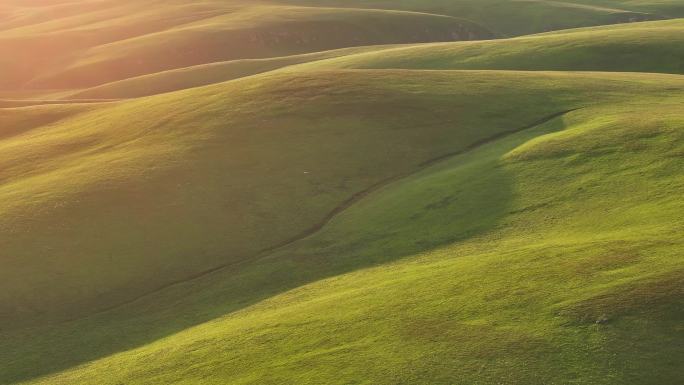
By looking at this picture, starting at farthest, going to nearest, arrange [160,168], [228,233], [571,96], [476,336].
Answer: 1. [571,96]
2. [160,168]
3. [228,233]
4. [476,336]

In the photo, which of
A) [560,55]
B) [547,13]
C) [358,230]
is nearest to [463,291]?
[358,230]

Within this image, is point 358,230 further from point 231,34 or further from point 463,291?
point 231,34

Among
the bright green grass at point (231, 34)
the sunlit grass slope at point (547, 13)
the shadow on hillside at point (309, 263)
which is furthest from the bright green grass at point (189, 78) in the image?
the sunlit grass slope at point (547, 13)

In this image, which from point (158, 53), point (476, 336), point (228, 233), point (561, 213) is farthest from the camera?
point (158, 53)

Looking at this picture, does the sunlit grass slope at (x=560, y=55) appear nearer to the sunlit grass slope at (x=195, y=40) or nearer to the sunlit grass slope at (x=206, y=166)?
the sunlit grass slope at (x=206, y=166)

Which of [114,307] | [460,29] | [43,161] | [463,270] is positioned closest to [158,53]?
[460,29]

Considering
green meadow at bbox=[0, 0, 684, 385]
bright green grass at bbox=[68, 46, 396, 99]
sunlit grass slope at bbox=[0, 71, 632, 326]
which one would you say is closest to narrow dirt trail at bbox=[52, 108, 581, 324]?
green meadow at bbox=[0, 0, 684, 385]

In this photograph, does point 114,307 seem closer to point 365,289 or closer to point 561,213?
point 365,289

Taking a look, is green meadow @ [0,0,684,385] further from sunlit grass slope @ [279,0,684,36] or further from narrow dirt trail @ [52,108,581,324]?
sunlit grass slope @ [279,0,684,36]
